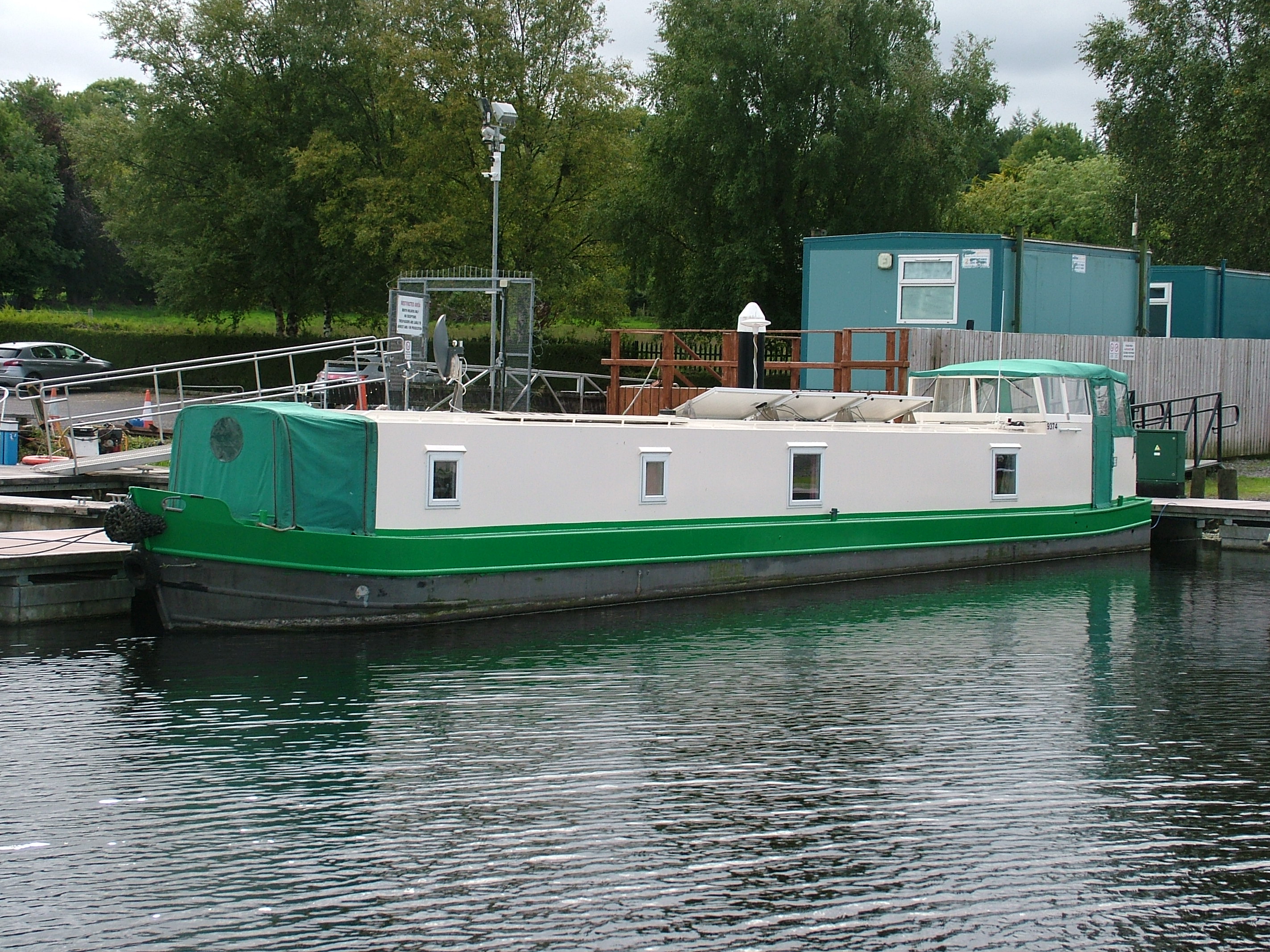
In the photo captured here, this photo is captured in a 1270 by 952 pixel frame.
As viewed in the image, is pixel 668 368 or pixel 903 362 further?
pixel 668 368

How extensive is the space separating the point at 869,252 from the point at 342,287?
76.2ft

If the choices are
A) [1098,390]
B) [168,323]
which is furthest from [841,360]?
[168,323]

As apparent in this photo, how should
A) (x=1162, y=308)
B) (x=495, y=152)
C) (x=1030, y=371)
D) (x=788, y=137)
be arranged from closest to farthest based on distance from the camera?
(x=1030, y=371) → (x=495, y=152) → (x=1162, y=308) → (x=788, y=137)

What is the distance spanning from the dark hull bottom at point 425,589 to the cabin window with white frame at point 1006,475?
107 inches

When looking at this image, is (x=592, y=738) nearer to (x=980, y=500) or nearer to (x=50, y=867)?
(x=50, y=867)

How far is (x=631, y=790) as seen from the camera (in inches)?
336

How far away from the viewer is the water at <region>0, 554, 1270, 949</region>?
6.64 m

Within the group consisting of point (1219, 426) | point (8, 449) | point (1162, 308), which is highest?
point (1162, 308)

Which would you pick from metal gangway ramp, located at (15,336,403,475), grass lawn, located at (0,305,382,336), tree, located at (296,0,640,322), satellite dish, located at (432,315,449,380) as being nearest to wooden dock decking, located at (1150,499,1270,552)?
satellite dish, located at (432,315,449,380)

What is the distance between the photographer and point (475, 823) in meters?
7.84

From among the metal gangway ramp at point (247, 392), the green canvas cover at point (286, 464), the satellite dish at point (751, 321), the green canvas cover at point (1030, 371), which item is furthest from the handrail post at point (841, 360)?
the green canvas cover at point (286, 464)

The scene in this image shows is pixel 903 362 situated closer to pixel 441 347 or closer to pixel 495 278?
pixel 495 278

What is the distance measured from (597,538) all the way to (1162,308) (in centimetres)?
2080

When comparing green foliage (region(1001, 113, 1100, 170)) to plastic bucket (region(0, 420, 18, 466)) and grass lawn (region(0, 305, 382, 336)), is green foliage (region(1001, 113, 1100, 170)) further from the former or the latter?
plastic bucket (region(0, 420, 18, 466))
